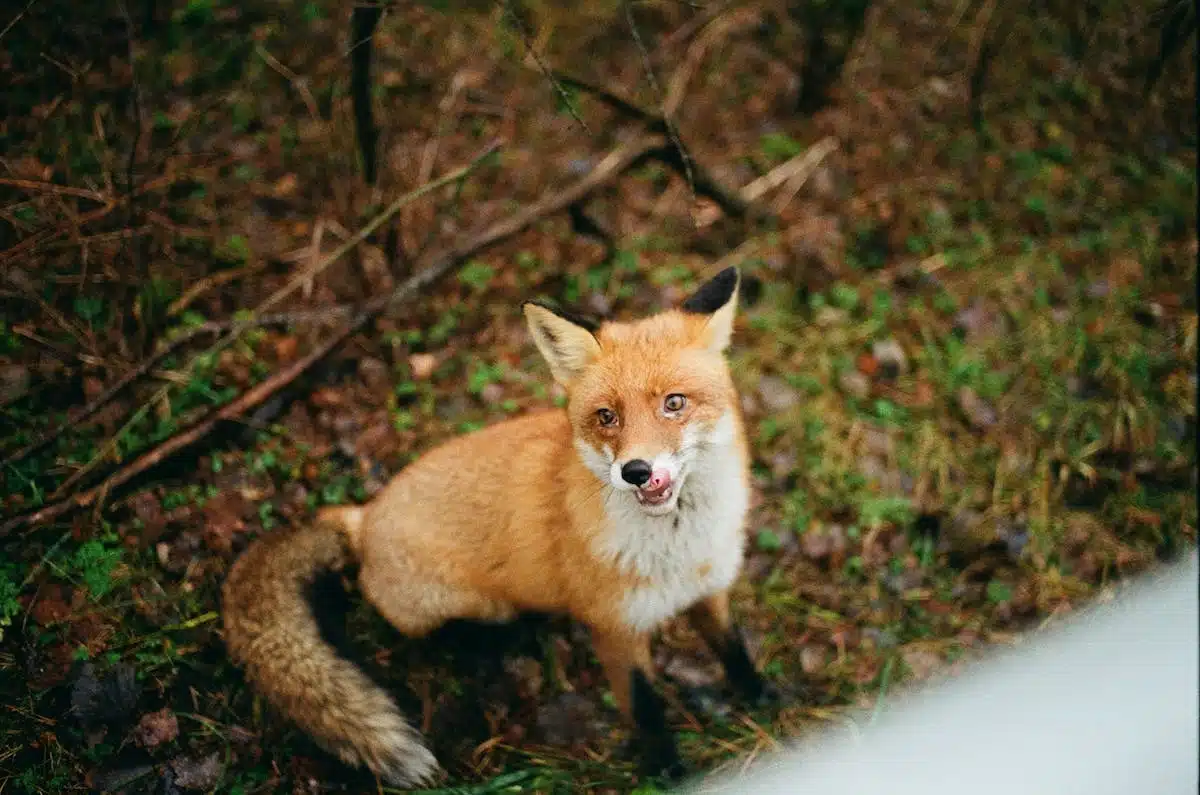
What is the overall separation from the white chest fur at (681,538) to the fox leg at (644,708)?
0.25 metres

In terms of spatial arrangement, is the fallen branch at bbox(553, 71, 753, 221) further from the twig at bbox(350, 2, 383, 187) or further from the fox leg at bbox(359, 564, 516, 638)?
the fox leg at bbox(359, 564, 516, 638)

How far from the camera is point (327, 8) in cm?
509

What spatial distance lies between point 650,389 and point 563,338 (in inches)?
15.8

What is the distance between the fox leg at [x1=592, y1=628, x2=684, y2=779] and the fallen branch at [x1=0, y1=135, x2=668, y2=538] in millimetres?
2024

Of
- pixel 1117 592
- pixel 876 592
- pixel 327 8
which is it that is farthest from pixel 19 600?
pixel 1117 592

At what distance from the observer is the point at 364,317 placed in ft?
12.4

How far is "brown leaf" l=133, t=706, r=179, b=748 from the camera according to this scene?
2.70 metres

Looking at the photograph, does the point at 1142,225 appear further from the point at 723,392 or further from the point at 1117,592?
the point at 723,392

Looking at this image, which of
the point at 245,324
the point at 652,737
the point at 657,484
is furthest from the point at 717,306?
the point at 245,324

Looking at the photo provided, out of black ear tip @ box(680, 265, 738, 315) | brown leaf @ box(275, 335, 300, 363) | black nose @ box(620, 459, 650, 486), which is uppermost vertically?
black ear tip @ box(680, 265, 738, 315)

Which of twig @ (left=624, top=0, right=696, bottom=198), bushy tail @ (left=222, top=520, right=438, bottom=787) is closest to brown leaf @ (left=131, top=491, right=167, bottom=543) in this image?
bushy tail @ (left=222, top=520, right=438, bottom=787)

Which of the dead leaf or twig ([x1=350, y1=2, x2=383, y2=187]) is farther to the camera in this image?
the dead leaf

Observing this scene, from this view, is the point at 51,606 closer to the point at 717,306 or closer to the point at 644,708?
the point at 644,708

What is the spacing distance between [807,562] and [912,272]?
1991 mm
